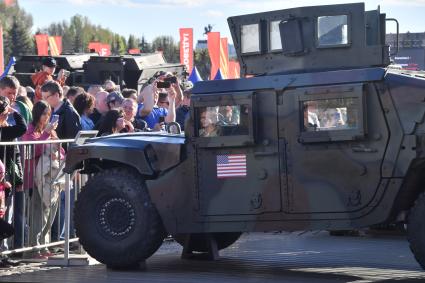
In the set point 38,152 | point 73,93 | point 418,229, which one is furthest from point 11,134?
point 418,229

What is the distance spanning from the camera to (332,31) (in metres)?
10.8

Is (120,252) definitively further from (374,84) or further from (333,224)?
(374,84)

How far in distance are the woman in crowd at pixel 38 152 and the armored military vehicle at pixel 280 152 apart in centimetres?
84

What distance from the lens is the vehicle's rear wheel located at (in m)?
10.7

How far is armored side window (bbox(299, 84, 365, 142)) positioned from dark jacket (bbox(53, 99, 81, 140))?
3.55 metres

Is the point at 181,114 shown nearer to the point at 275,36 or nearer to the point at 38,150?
the point at 38,150

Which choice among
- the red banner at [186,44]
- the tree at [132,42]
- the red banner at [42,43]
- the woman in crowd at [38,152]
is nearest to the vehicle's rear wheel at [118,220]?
the woman in crowd at [38,152]

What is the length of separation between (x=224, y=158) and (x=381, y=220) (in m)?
1.51

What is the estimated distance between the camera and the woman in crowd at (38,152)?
39.0 ft

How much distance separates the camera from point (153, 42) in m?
97.0

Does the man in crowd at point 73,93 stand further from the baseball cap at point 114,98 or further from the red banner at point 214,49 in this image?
the red banner at point 214,49

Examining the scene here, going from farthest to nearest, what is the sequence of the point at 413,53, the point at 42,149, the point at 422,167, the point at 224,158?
1. the point at 413,53
2. the point at 42,149
3. the point at 224,158
4. the point at 422,167

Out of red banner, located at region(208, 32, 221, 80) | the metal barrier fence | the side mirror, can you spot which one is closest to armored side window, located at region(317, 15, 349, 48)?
the side mirror

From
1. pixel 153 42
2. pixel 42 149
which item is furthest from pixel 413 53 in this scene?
pixel 153 42
